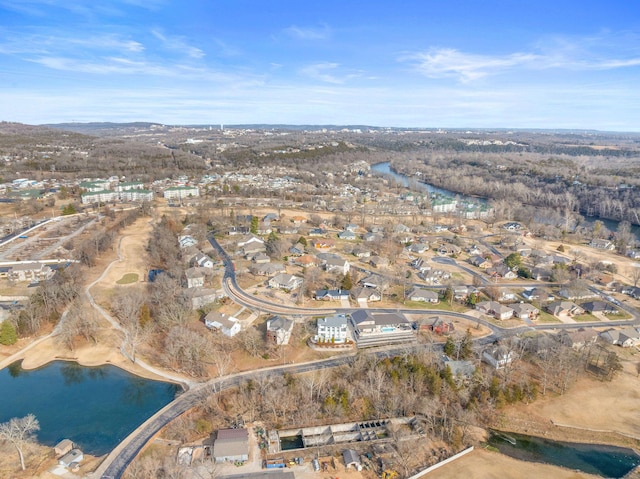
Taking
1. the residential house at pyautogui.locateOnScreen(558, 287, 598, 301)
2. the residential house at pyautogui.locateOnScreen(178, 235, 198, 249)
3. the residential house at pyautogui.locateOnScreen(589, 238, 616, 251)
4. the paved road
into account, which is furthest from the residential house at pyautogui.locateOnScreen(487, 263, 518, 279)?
the residential house at pyautogui.locateOnScreen(178, 235, 198, 249)

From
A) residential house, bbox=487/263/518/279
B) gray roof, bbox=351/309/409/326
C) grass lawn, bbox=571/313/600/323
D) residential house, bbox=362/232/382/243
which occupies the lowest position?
grass lawn, bbox=571/313/600/323

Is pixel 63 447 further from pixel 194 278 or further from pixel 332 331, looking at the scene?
pixel 194 278

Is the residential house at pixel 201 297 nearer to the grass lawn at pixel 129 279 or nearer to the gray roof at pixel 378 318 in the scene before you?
the grass lawn at pixel 129 279

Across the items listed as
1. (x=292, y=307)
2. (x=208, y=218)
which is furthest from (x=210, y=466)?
(x=208, y=218)

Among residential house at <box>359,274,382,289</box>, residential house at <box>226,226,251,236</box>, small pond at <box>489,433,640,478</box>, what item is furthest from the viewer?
residential house at <box>226,226,251,236</box>

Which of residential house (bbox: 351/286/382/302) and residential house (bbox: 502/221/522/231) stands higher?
residential house (bbox: 502/221/522/231)

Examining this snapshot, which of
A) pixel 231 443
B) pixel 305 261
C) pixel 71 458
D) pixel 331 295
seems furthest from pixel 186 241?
pixel 231 443

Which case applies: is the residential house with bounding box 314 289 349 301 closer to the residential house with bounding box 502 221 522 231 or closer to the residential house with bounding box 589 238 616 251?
the residential house with bounding box 502 221 522 231

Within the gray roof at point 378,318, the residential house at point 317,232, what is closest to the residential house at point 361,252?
the residential house at point 317,232
